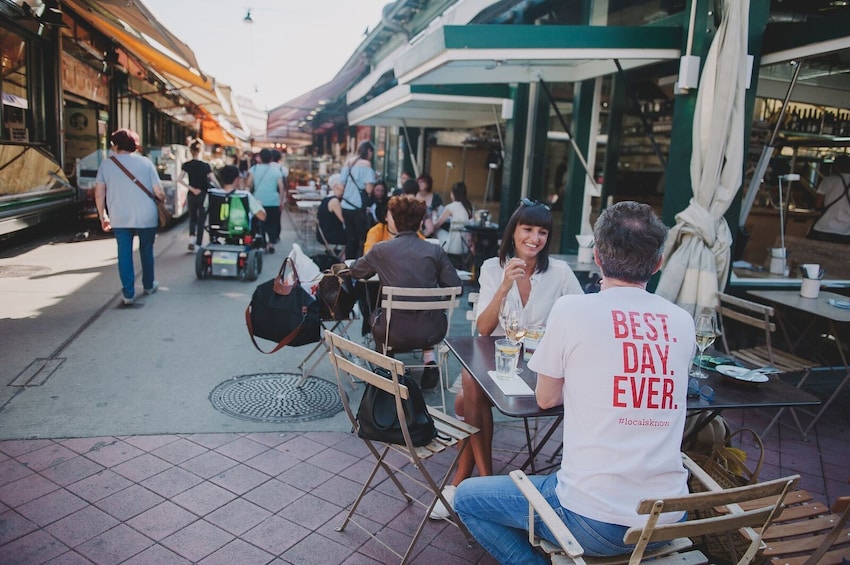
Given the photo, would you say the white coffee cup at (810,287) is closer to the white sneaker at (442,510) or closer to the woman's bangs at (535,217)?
the woman's bangs at (535,217)

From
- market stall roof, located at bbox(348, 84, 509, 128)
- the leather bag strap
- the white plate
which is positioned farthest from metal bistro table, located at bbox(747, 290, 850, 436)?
the leather bag strap

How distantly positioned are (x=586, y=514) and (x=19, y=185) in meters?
10.2

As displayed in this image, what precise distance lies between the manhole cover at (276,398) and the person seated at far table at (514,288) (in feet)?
4.17

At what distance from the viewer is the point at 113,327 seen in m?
5.70

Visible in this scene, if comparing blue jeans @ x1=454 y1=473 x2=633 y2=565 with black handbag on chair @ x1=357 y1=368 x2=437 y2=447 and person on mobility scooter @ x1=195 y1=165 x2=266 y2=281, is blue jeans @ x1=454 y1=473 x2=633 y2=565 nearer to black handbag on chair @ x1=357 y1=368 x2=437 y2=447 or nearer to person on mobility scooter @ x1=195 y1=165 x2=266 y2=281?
black handbag on chair @ x1=357 y1=368 x2=437 y2=447

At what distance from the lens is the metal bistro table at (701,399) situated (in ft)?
7.81

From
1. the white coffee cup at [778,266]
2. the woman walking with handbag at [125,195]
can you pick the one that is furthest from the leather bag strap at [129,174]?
the white coffee cup at [778,266]

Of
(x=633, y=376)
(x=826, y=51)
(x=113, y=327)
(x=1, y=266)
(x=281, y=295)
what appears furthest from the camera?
(x=1, y=266)

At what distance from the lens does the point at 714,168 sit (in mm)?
4922

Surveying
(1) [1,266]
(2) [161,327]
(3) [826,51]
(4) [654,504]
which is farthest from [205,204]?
(4) [654,504]

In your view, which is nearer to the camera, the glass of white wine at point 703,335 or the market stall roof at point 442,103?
the glass of white wine at point 703,335

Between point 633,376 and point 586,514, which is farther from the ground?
point 633,376

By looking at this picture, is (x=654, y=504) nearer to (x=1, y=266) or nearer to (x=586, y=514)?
(x=586, y=514)

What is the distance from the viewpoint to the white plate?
108 inches
